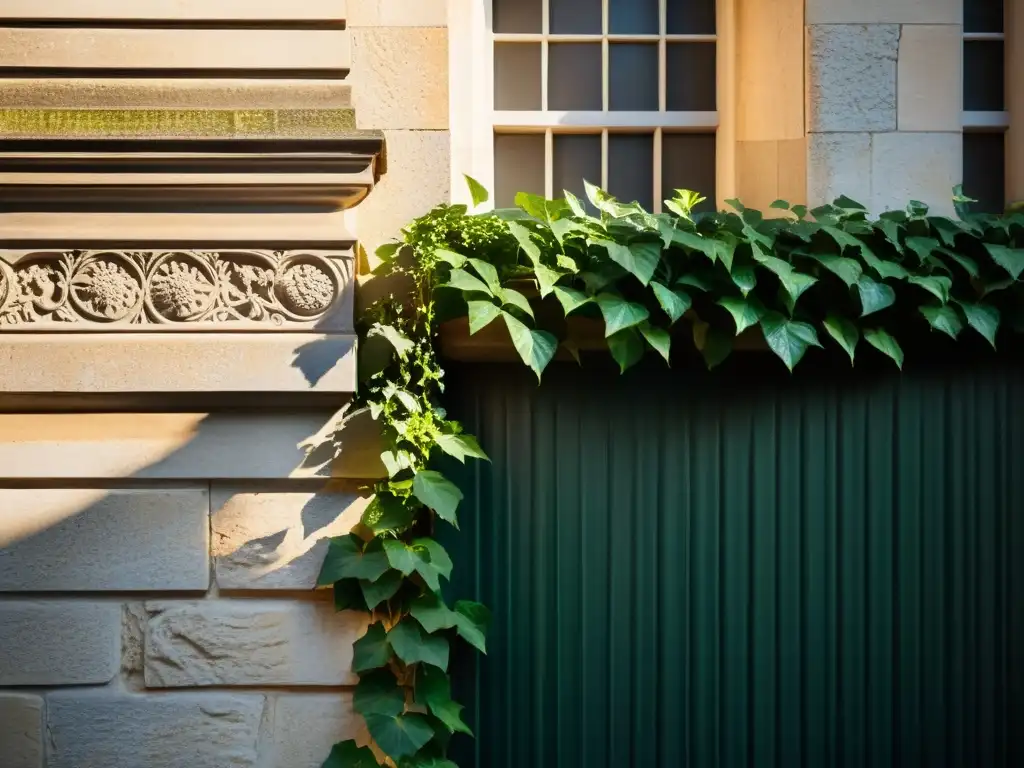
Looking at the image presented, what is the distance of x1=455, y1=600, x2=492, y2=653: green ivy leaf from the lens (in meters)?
3.98

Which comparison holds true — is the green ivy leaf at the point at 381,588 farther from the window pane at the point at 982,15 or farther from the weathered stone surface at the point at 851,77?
the window pane at the point at 982,15

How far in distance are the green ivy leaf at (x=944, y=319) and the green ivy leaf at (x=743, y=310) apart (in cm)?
70

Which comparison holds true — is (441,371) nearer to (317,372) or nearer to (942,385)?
(317,372)

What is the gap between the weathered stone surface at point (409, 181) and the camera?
13.9 ft

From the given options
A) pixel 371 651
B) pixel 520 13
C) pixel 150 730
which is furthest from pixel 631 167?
pixel 150 730

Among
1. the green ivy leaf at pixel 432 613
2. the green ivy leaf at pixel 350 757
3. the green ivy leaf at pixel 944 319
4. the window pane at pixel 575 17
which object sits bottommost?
the green ivy leaf at pixel 350 757

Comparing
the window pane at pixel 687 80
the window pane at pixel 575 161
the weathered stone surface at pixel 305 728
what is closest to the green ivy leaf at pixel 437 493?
the weathered stone surface at pixel 305 728

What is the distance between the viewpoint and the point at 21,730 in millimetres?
3936

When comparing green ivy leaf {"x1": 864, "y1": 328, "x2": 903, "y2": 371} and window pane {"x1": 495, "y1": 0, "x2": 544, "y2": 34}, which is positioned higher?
window pane {"x1": 495, "y1": 0, "x2": 544, "y2": 34}

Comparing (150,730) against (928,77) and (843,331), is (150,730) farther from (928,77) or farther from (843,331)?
(928,77)

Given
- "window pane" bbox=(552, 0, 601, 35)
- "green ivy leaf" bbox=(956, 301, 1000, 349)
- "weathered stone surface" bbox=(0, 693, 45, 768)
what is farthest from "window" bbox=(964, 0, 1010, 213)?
"weathered stone surface" bbox=(0, 693, 45, 768)

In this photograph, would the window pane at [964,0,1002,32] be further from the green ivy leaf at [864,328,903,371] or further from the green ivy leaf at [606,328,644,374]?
the green ivy leaf at [606,328,644,374]

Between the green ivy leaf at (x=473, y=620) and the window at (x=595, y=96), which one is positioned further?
the window at (x=595, y=96)

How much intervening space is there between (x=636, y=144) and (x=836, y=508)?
1951 millimetres
